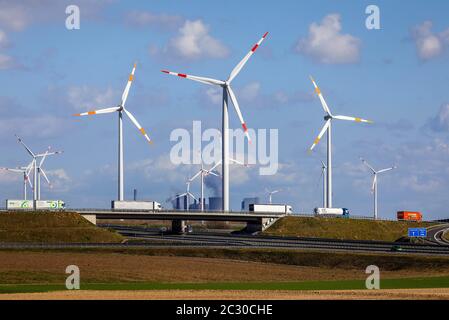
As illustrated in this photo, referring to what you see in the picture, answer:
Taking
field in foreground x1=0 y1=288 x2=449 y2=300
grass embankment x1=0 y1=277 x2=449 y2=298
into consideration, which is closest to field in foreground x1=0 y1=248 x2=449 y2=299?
grass embankment x1=0 y1=277 x2=449 y2=298

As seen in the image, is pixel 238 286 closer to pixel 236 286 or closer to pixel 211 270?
pixel 236 286

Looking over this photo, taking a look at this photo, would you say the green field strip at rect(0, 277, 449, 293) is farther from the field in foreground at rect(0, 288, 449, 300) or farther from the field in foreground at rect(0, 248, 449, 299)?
the field in foreground at rect(0, 288, 449, 300)

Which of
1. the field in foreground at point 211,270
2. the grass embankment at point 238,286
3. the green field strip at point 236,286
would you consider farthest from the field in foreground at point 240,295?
the field in foreground at point 211,270

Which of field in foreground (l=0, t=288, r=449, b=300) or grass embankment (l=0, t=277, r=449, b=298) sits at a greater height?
field in foreground (l=0, t=288, r=449, b=300)

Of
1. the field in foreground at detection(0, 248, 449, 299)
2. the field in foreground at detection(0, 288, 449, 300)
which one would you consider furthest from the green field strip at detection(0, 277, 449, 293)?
the field in foreground at detection(0, 288, 449, 300)

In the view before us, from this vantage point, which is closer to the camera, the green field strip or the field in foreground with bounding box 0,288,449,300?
the field in foreground with bounding box 0,288,449,300

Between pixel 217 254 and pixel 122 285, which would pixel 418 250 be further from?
pixel 122 285

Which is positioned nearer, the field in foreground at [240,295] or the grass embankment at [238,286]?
the field in foreground at [240,295]

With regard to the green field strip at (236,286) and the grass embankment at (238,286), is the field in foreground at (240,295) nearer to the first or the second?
the grass embankment at (238,286)

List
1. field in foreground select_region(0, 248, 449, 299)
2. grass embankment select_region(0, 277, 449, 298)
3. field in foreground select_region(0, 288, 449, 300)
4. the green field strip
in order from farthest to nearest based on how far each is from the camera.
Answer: field in foreground select_region(0, 248, 449, 299) < the green field strip < grass embankment select_region(0, 277, 449, 298) < field in foreground select_region(0, 288, 449, 300)

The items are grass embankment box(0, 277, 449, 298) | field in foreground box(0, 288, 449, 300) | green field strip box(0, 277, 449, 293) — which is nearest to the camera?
field in foreground box(0, 288, 449, 300)

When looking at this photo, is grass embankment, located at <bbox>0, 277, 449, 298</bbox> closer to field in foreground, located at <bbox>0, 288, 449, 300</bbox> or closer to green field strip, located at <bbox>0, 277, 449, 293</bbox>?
green field strip, located at <bbox>0, 277, 449, 293</bbox>

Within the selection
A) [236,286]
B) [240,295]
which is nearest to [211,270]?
[236,286]
